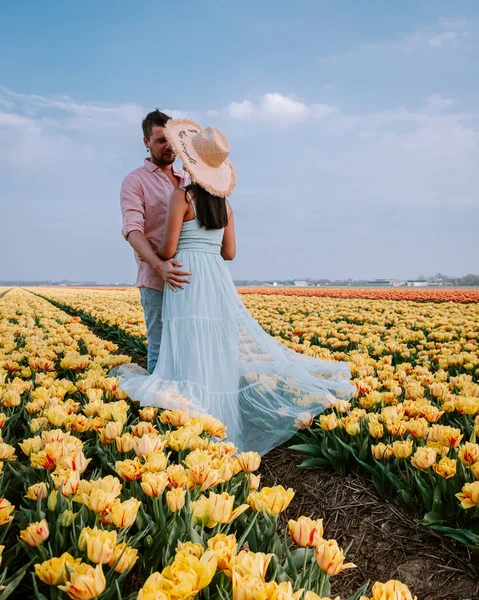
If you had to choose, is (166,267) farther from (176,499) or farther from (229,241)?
(176,499)

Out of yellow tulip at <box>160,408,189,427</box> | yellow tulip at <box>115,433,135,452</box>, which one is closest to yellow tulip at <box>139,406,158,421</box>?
yellow tulip at <box>160,408,189,427</box>

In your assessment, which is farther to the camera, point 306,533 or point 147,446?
point 147,446

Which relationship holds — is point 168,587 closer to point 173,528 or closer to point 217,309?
point 173,528

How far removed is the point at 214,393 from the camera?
299 centimetres

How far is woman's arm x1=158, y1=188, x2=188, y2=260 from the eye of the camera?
300 cm

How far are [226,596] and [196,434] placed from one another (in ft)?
3.39

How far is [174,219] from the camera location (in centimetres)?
302

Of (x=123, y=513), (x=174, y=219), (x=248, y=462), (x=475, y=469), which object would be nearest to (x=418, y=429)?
(x=475, y=469)

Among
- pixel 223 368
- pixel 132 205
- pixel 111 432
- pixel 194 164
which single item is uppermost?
pixel 194 164

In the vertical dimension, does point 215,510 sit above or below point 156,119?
below

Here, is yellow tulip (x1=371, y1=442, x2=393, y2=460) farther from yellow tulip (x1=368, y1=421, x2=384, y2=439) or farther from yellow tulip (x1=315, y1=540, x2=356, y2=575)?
yellow tulip (x1=315, y1=540, x2=356, y2=575)

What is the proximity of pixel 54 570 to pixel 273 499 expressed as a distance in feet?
2.24

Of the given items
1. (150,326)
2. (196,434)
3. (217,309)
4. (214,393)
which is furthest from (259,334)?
(196,434)

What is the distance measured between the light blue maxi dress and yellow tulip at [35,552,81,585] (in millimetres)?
Answer: 1529
